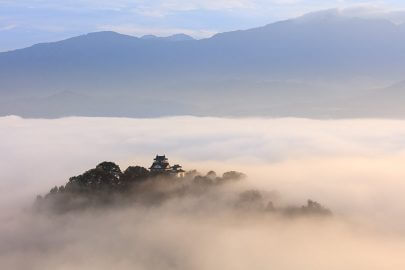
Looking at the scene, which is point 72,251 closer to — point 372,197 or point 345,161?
point 372,197

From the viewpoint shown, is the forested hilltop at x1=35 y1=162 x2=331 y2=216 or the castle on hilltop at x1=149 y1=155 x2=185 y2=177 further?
the castle on hilltop at x1=149 y1=155 x2=185 y2=177

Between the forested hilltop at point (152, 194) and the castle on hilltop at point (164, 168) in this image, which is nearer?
the forested hilltop at point (152, 194)

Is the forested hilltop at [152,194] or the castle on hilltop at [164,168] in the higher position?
the castle on hilltop at [164,168]

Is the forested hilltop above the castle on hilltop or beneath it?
beneath

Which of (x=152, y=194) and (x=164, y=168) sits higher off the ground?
(x=164, y=168)

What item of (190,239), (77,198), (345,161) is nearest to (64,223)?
(77,198)

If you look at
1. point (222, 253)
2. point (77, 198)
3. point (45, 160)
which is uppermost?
point (45, 160)

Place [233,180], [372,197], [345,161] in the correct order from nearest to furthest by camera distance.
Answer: [233,180] < [372,197] < [345,161]

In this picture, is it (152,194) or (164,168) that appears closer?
(152,194)

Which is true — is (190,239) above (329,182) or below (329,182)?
below

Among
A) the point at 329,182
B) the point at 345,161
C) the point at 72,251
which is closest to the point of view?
the point at 72,251

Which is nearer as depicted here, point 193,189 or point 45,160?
point 193,189
